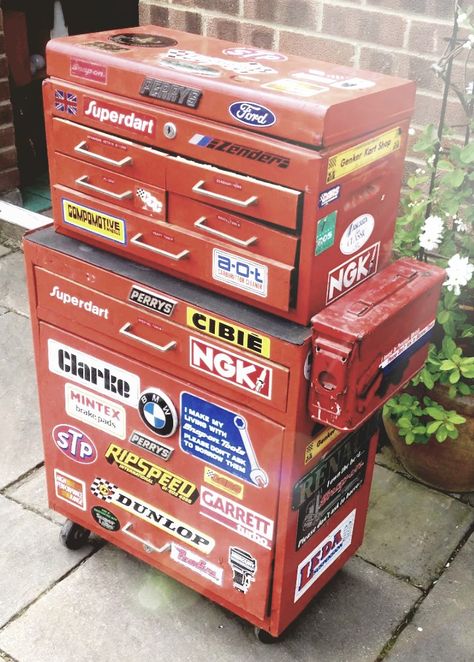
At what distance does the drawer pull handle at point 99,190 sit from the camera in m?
2.19

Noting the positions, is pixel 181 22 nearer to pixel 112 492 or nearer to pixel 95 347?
pixel 95 347

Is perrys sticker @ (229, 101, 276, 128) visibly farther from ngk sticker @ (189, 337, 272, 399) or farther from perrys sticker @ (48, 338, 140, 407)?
perrys sticker @ (48, 338, 140, 407)

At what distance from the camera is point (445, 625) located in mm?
2703

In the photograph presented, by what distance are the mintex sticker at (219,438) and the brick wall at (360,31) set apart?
5.22 ft

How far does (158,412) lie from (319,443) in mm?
481

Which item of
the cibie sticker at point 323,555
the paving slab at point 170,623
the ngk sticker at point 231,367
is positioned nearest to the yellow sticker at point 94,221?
the ngk sticker at point 231,367

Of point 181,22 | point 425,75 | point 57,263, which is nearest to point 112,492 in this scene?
point 57,263

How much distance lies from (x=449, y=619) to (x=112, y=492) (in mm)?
1217

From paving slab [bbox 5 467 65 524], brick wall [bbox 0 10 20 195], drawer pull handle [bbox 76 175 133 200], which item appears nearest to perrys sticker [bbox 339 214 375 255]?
drawer pull handle [bbox 76 175 133 200]

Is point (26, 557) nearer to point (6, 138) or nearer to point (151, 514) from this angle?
point (151, 514)

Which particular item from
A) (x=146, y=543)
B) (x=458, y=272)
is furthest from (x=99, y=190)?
(x=458, y=272)

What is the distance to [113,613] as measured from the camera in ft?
8.77

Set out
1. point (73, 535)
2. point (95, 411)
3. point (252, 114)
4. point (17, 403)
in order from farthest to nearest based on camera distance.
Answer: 1. point (17, 403)
2. point (73, 535)
3. point (95, 411)
4. point (252, 114)

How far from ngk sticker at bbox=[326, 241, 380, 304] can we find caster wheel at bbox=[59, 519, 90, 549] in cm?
138
